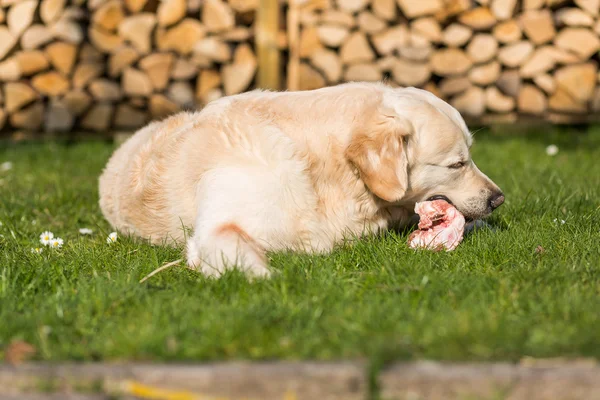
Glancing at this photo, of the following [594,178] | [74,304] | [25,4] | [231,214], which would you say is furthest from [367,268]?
[25,4]

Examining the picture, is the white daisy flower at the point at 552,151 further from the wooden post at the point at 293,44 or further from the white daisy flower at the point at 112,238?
the white daisy flower at the point at 112,238

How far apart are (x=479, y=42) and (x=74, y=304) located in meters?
6.26

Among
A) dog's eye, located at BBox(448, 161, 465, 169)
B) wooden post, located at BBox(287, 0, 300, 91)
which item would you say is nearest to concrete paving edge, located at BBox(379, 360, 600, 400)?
dog's eye, located at BBox(448, 161, 465, 169)

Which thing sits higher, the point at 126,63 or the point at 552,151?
the point at 126,63

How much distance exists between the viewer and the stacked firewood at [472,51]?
8039 millimetres

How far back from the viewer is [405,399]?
2.17 metres

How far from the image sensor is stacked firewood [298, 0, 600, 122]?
8.04 meters

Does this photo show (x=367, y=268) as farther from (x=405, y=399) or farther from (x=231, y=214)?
(x=405, y=399)

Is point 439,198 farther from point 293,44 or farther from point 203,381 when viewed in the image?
point 293,44

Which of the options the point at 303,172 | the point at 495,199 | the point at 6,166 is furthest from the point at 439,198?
the point at 6,166

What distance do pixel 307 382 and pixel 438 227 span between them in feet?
5.62

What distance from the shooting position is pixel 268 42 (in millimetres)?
7988

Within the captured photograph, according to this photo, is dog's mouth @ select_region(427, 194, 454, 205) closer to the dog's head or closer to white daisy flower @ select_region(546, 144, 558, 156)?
the dog's head

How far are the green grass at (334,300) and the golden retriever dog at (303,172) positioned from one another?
145 millimetres
